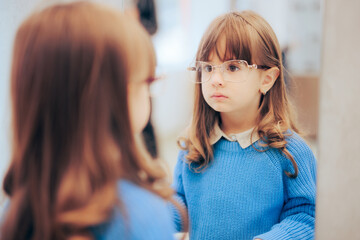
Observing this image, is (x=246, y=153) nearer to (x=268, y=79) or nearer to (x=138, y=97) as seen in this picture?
(x=268, y=79)

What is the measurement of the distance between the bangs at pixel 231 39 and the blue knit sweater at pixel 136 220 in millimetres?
541

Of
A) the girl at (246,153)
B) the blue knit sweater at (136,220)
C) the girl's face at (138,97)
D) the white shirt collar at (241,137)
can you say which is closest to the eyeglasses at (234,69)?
the girl at (246,153)

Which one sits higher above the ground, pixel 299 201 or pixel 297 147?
pixel 297 147

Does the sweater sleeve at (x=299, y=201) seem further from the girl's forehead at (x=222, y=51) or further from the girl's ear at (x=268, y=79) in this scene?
the girl's forehead at (x=222, y=51)

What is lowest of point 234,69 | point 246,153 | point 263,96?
point 246,153

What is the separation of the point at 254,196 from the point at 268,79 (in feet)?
1.14

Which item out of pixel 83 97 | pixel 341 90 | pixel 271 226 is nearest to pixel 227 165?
pixel 271 226

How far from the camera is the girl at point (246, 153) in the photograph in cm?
103

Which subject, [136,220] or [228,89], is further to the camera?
[228,89]

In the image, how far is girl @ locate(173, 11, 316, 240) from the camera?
103 centimetres

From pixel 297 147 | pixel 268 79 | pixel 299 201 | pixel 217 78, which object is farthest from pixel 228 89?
pixel 299 201

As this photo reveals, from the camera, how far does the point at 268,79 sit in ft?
3.66

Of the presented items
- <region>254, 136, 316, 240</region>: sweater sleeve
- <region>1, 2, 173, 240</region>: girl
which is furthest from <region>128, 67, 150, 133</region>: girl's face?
<region>254, 136, 316, 240</region>: sweater sleeve

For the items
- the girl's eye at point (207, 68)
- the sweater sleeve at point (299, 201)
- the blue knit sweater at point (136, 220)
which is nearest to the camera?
the blue knit sweater at point (136, 220)
